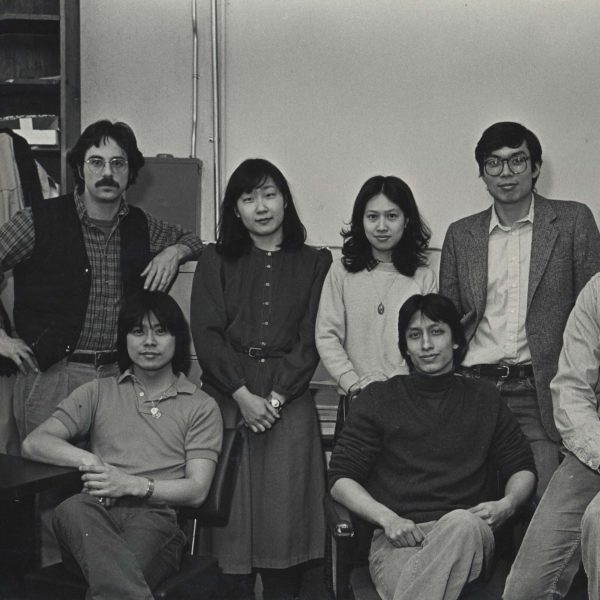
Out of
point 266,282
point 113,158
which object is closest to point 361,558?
point 266,282

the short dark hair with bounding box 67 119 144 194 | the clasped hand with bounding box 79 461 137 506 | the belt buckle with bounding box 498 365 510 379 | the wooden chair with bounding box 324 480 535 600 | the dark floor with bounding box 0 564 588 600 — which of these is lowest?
the dark floor with bounding box 0 564 588 600

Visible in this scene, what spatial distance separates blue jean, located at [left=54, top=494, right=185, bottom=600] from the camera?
2.34 meters

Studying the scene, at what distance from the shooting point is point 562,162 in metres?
4.36

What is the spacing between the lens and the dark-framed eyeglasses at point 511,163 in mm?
3125

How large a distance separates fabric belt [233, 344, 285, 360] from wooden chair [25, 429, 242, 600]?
0.30m

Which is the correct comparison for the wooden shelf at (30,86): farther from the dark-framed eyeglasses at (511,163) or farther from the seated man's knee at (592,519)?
the seated man's knee at (592,519)

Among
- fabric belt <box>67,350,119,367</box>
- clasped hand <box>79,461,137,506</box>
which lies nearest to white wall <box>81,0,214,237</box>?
fabric belt <box>67,350,119,367</box>

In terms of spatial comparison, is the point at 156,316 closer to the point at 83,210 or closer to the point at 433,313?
the point at 83,210

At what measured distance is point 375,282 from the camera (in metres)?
3.17

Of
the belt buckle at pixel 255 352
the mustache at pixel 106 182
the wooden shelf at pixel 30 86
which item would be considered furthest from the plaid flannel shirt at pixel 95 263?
the wooden shelf at pixel 30 86

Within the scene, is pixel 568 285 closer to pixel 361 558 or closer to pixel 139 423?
pixel 361 558

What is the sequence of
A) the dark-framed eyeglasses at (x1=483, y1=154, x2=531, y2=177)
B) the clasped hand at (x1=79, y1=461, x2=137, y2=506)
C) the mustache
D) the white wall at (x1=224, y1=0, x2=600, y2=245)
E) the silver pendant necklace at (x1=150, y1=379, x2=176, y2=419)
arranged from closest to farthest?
the clasped hand at (x1=79, y1=461, x2=137, y2=506) < the silver pendant necklace at (x1=150, y1=379, x2=176, y2=419) < the dark-framed eyeglasses at (x1=483, y1=154, x2=531, y2=177) < the mustache < the white wall at (x1=224, y1=0, x2=600, y2=245)

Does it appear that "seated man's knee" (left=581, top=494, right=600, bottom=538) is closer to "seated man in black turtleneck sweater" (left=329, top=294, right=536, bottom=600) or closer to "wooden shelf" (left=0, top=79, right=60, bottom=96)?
"seated man in black turtleneck sweater" (left=329, top=294, right=536, bottom=600)

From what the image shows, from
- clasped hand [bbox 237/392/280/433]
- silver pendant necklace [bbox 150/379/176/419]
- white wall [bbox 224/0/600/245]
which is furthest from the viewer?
white wall [bbox 224/0/600/245]
